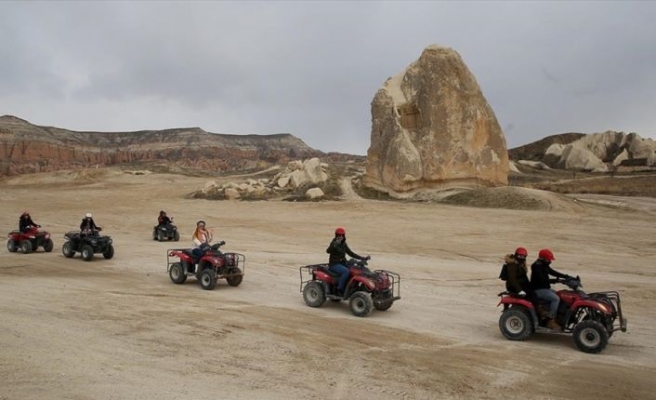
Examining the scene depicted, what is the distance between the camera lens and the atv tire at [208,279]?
1295cm

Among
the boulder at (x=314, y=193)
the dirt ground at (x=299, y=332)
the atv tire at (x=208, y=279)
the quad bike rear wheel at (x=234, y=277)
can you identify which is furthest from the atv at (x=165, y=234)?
the boulder at (x=314, y=193)

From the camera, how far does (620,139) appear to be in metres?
95.8

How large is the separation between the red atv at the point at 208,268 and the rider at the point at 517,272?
256 inches

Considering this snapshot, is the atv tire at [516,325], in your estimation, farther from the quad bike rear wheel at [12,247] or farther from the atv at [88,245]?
the quad bike rear wheel at [12,247]

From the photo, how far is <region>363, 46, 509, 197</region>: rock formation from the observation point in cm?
3581

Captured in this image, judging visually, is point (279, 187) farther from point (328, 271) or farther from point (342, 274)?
point (342, 274)

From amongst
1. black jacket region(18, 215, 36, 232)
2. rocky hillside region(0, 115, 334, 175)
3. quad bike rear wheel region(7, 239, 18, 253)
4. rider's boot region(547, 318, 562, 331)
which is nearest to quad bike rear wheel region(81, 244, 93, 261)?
black jacket region(18, 215, 36, 232)

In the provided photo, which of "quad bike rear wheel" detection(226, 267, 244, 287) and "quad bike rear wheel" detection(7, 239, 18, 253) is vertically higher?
"quad bike rear wheel" detection(226, 267, 244, 287)

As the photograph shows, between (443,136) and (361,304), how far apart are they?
88.2 feet

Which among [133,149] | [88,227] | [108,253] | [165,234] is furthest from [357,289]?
[133,149]

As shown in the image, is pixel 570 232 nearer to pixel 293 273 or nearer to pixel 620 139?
pixel 293 273

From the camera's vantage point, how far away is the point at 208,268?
13281 millimetres

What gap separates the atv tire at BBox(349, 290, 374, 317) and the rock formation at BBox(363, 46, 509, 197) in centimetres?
2605

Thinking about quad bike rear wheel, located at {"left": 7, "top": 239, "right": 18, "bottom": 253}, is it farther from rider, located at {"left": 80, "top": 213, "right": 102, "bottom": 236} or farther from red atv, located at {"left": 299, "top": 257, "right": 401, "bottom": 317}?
red atv, located at {"left": 299, "top": 257, "right": 401, "bottom": 317}
